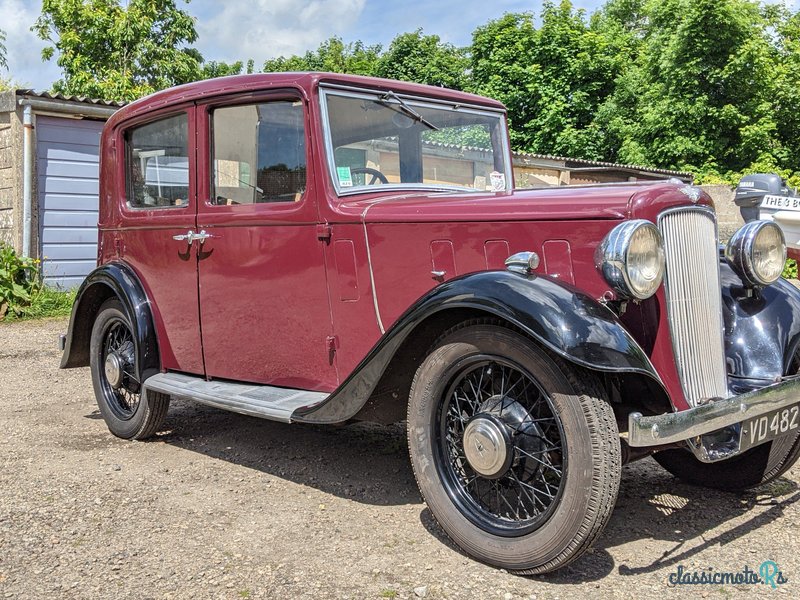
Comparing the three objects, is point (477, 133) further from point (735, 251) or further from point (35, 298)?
point (35, 298)

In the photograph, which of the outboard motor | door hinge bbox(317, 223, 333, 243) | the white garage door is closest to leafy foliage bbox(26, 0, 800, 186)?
the white garage door

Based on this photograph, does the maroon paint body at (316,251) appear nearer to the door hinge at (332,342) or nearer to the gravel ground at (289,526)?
the door hinge at (332,342)

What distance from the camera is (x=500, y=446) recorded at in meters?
2.61

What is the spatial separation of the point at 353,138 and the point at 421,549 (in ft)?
6.17

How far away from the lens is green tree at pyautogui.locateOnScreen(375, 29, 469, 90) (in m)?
29.9

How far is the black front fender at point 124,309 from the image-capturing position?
4250mm

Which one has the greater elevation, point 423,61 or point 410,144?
point 423,61

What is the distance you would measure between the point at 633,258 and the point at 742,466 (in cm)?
141

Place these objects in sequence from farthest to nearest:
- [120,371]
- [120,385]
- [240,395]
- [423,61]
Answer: [423,61], [120,385], [120,371], [240,395]

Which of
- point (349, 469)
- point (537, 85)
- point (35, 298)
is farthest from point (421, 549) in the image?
point (537, 85)

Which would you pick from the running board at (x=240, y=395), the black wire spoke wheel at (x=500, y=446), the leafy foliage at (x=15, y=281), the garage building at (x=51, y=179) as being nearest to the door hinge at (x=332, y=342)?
the running board at (x=240, y=395)

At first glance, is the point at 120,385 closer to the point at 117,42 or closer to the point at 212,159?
the point at 212,159

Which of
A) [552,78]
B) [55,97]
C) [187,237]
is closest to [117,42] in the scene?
[55,97]

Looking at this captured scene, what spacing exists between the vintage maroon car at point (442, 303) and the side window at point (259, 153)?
13 millimetres
